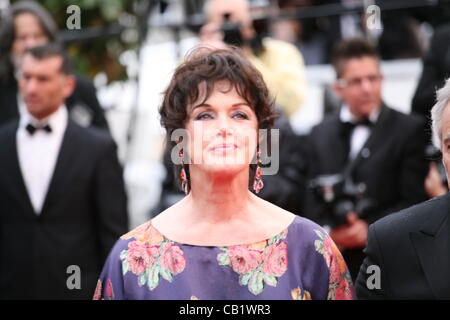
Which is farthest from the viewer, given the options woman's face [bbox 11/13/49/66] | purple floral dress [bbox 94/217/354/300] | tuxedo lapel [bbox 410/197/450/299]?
woman's face [bbox 11/13/49/66]

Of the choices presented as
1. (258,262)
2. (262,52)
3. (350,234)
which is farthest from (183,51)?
(258,262)

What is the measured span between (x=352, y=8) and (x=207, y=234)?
4.49 m

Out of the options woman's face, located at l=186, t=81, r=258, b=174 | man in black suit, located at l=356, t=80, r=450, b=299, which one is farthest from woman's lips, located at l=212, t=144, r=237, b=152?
man in black suit, located at l=356, t=80, r=450, b=299

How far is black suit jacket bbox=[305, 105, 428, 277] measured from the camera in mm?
5645

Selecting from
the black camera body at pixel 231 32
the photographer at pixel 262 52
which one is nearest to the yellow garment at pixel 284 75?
the photographer at pixel 262 52

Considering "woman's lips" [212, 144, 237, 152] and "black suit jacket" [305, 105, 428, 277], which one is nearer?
"woman's lips" [212, 144, 237, 152]

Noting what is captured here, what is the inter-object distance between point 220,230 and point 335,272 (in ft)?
1.50

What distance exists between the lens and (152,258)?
3.64 meters

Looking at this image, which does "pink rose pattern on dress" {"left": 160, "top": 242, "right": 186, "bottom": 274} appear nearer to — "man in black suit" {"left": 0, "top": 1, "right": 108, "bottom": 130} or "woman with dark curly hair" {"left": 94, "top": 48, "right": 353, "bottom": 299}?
"woman with dark curly hair" {"left": 94, "top": 48, "right": 353, "bottom": 299}

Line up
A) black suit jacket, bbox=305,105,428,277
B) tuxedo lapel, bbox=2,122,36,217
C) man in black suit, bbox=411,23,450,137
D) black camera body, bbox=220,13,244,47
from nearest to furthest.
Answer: black suit jacket, bbox=305,105,428,277, tuxedo lapel, bbox=2,122,36,217, man in black suit, bbox=411,23,450,137, black camera body, bbox=220,13,244,47

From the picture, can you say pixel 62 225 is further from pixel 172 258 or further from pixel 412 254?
pixel 412 254

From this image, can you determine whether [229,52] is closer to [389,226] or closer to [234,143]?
[234,143]

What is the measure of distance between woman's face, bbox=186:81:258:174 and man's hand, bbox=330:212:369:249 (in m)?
1.91

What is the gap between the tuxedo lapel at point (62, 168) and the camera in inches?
226
